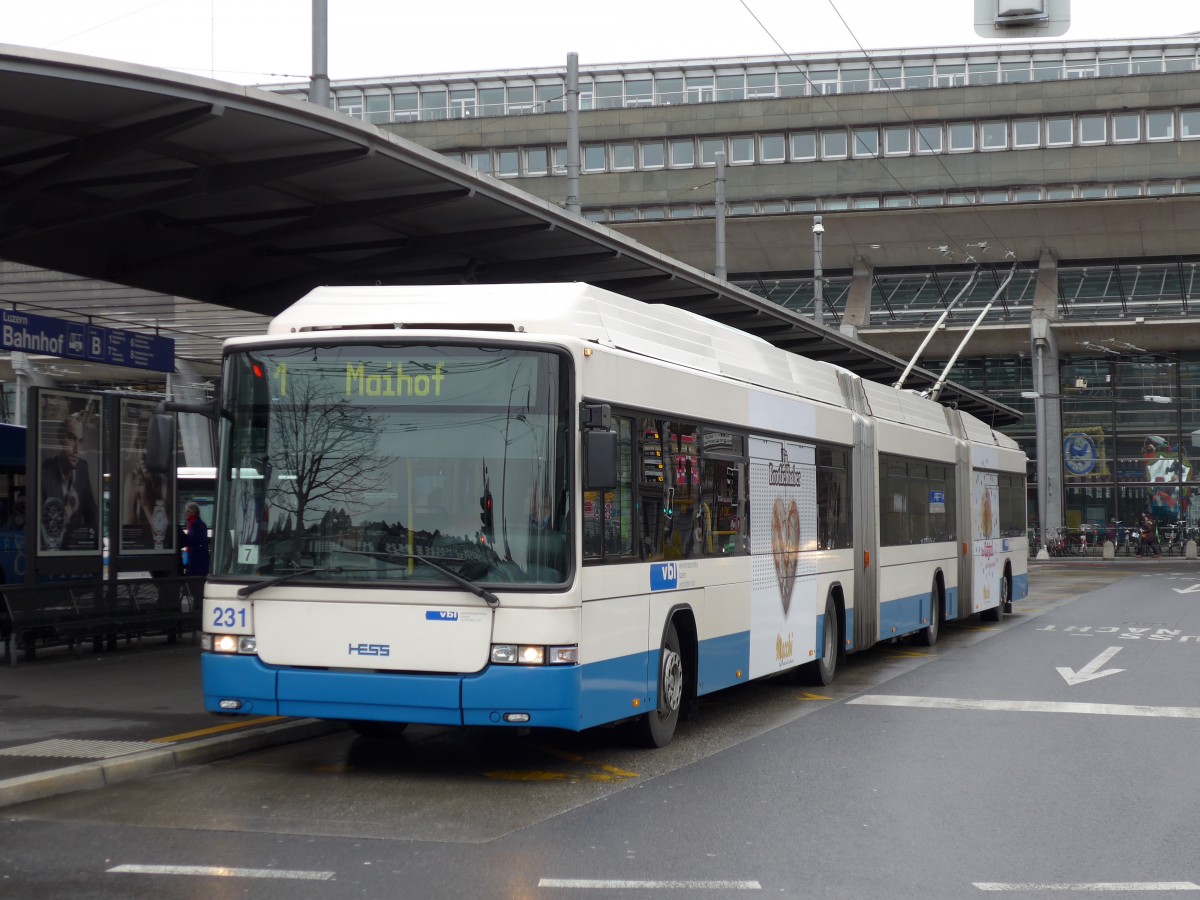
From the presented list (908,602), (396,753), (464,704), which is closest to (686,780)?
(464,704)

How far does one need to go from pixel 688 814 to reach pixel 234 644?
9.77ft

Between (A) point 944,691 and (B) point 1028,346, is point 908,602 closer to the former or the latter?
(A) point 944,691

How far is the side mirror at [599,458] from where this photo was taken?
8.91m

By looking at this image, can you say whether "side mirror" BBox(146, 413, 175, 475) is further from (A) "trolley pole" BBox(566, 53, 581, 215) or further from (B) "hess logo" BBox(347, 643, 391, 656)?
(A) "trolley pole" BBox(566, 53, 581, 215)

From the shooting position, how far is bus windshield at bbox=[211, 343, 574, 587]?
8.85m

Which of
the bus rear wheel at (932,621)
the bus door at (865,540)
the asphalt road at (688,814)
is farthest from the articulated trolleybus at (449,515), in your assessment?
the bus rear wheel at (932,621)

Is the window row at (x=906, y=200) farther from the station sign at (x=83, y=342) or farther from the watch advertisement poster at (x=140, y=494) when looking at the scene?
the station sign at (x=83, y=342)

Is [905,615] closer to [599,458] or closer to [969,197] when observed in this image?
[599,458]

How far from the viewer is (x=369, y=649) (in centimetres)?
892

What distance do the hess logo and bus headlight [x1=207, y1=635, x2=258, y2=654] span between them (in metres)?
0.65

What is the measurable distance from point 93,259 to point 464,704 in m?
9.04

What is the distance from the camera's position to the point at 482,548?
348 inches

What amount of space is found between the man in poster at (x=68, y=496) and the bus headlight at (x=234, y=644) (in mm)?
8284

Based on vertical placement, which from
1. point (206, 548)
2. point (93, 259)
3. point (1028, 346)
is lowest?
point (206, 548)
